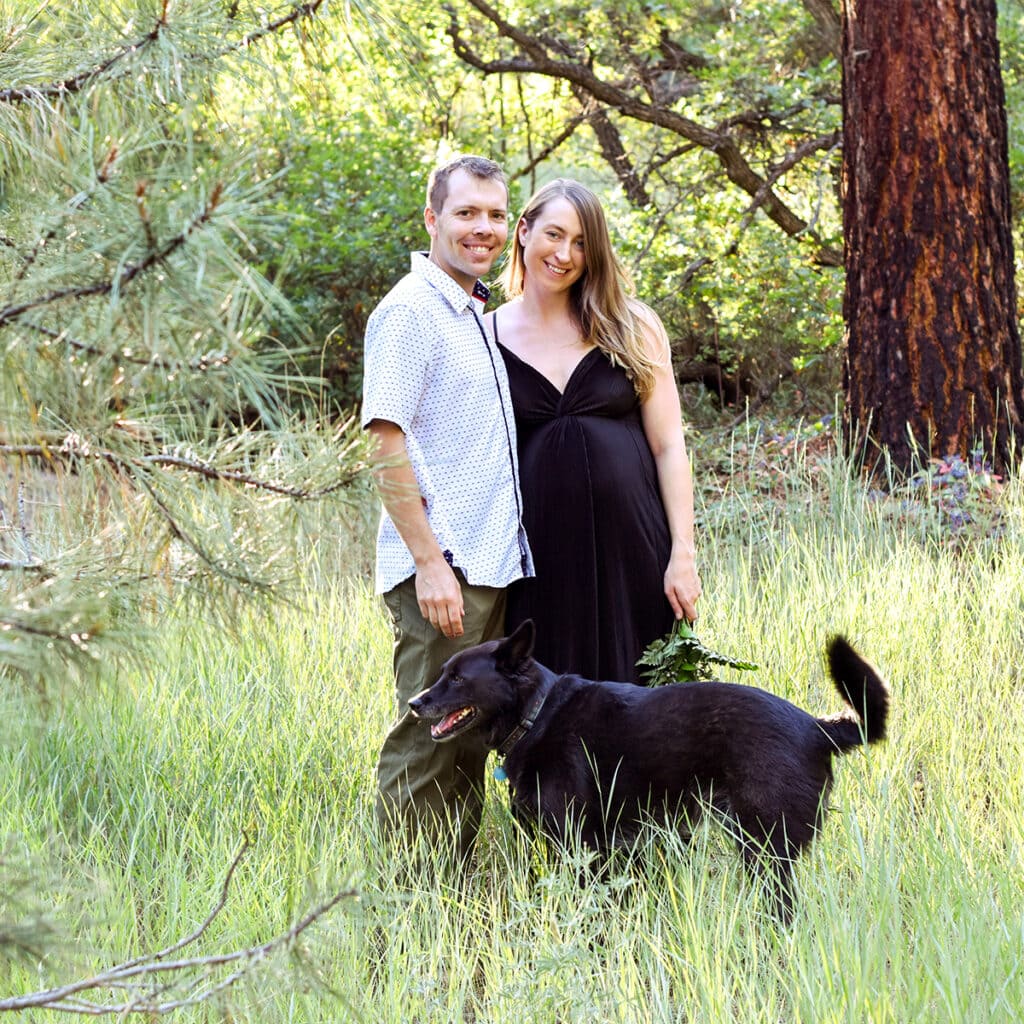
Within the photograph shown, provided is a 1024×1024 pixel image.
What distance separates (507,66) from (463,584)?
26.6 feet

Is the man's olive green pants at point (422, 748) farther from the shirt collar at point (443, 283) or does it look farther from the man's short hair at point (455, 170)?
the man's short hair at point (455, 170)

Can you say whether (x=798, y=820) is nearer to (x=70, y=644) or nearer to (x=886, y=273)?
(x=70, y=644)

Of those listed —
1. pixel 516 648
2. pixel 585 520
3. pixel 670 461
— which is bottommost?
pixel 516 648

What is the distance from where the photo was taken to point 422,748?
372 centimetres

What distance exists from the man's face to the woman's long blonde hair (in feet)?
0.81

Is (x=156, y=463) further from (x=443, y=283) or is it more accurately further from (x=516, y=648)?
(x=443, y=283)

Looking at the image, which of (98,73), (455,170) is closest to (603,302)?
(455,170)

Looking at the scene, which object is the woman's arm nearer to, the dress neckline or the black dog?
the dress neckline

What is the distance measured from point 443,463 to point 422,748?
854 mm

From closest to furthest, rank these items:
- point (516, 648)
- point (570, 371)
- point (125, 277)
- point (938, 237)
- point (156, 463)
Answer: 1. point (125, 277)
2. point (156, 463)
3. point (516, 648)
4. point (570, 371)
5. point (938, 237)

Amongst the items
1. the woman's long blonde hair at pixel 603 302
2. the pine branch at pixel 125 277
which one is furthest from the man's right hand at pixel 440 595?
the pine branch at pixel 125 277

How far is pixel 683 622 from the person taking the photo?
12.8 feet

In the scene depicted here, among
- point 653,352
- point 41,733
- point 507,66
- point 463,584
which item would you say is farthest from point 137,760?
point 507,66

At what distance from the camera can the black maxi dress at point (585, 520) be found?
12.2 feet
